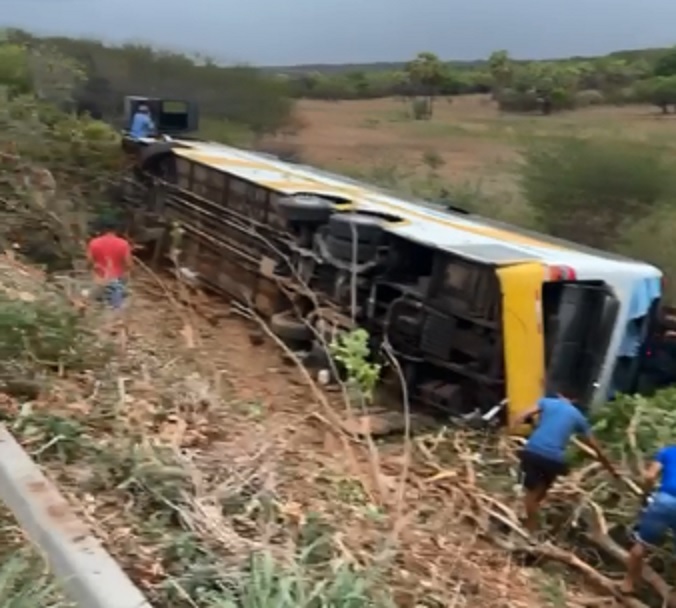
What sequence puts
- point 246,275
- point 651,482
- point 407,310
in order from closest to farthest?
point 651,482
point 407,310
point 246,275

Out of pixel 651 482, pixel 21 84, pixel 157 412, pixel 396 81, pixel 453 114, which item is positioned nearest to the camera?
pixel 157 412

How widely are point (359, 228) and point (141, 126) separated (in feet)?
22.5

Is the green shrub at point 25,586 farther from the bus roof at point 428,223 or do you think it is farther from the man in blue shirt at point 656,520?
the bus roof at point 428,223

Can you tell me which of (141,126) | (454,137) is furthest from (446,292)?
(454,137)

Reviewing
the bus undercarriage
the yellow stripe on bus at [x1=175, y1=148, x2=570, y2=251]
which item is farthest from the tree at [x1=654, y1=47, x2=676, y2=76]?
the bus undercarriage

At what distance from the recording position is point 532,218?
72.2ft

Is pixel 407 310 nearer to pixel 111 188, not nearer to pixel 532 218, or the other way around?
pixel 111 188

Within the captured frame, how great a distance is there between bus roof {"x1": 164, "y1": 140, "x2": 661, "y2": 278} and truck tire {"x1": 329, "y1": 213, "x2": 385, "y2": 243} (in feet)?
0.42

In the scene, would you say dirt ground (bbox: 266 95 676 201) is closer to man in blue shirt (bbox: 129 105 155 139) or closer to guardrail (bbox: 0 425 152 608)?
man in blue shirt (bbox: 129 105 155 139)

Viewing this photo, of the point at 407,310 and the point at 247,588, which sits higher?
the point at 247,588

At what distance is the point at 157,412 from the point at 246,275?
7.46 m

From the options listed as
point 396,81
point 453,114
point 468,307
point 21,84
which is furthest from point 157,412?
point 396,81

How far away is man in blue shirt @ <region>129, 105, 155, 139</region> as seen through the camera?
51.4ft

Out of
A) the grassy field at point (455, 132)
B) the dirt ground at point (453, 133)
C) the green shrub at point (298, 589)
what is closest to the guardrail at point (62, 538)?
the green shrub at point (298, 589)
